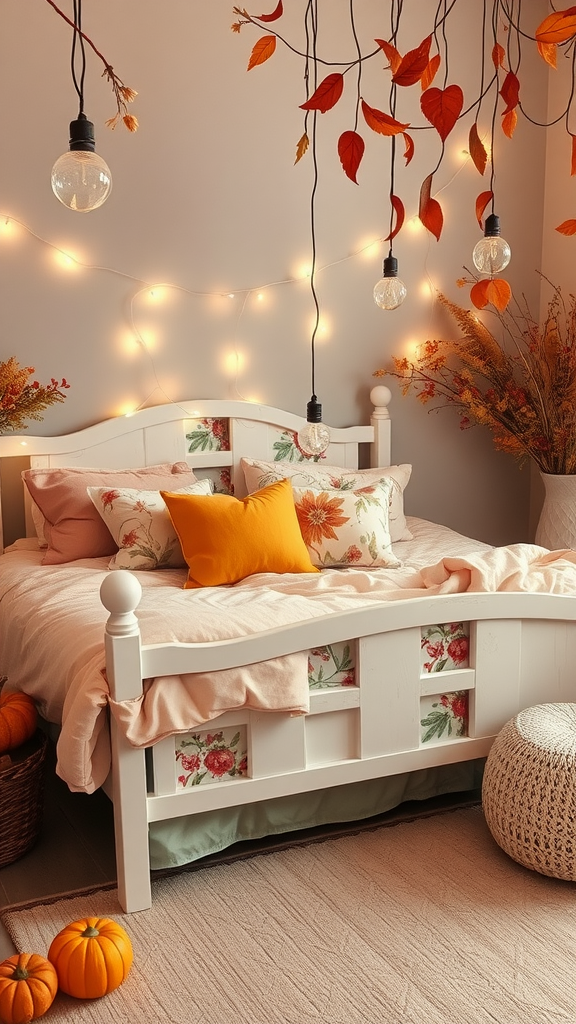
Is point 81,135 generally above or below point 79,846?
above

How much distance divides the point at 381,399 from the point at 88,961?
2.45 meters

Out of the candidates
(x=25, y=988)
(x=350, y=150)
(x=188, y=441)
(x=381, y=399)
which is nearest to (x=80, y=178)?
(x=350, y=150)

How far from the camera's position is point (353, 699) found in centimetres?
226

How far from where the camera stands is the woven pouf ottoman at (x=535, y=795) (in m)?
2.09

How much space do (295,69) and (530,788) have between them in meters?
2.63

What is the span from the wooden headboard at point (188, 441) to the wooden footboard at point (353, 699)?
1.30 metres

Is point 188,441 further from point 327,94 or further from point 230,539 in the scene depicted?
point 327,94

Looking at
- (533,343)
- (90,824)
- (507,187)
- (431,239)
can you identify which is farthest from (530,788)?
(507,187)

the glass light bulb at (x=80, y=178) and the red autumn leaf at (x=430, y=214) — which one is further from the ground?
the glass light bulb at (x=80, y=178)

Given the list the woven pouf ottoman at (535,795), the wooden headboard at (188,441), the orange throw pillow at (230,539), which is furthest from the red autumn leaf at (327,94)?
the wooden headboard at (188,441)

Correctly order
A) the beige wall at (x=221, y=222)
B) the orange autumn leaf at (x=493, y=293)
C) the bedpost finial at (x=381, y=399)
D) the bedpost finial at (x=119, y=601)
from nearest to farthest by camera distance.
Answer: the orange autumn leaf at (x=493, y=293)
the bedpost finial at (x=119, y=601)
the beige wall at (x=221, y=222)
the bedpost finial at (x=381, y=399)

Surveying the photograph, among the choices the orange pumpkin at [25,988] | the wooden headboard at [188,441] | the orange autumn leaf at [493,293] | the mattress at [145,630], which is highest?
the orange autumn leaf at [493,293]

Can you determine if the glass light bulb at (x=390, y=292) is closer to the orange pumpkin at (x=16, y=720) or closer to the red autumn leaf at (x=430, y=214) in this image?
the orange pumpkin at (x=16, y=720)

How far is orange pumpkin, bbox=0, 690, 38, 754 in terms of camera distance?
2.37 m
